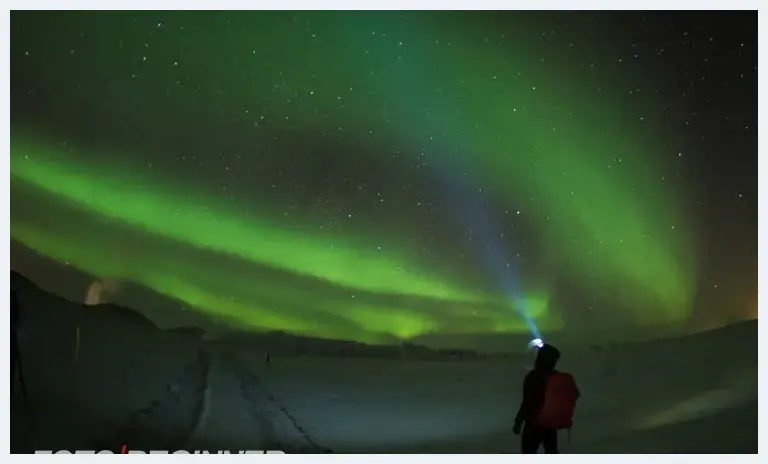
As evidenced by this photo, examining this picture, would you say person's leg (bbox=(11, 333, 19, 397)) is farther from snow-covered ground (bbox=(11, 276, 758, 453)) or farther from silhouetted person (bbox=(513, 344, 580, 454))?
silhouetted person (bbox=(513, 344, 580, 454))

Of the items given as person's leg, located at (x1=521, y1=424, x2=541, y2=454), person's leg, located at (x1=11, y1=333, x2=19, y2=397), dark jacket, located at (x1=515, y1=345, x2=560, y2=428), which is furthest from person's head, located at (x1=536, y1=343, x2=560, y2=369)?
person's leg, located at (x1=11, y1=333, x2=19, y2=397)

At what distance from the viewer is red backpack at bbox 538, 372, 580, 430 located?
4.45 feet

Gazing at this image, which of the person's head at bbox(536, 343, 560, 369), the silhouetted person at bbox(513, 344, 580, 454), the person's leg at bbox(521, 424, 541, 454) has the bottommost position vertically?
the person's leg at bbox(521, 424, 541, 454)

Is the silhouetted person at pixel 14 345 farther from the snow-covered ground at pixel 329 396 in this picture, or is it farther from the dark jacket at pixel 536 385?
the dark jacket at pixel 536 385

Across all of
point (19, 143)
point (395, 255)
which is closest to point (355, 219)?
point (395, 255)

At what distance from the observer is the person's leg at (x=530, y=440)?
1.36 m

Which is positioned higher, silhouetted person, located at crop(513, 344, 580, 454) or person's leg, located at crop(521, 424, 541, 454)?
silhouetted person, located at crop(513, 344, 580, 454)

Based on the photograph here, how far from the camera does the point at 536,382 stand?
4.47ft

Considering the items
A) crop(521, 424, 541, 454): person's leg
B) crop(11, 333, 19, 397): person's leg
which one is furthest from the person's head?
crop(11, 333, 19, 397): person's leg

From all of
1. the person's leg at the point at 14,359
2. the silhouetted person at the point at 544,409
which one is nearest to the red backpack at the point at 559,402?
the silhouetted person at the point at 544,409

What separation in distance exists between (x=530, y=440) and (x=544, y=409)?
0.20 feet

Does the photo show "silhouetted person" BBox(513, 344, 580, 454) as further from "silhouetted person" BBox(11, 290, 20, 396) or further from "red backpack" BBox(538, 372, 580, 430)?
"silhouetted person" BBox(11, 290, 20, 396)

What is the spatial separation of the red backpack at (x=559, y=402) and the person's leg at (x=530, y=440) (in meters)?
0.02

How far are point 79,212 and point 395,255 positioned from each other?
0.56 m
